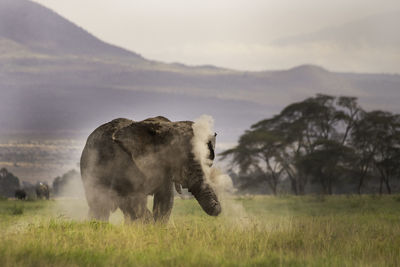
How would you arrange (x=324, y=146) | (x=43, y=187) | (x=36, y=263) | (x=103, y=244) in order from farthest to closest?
(x=324, y=146) < (x=43, y=187) < (x=103, y=244) < (x=36, y=263)

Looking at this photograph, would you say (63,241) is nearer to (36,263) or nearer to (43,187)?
(36,263)

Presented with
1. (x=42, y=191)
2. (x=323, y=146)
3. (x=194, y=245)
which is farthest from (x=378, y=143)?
(x=194, y=245)

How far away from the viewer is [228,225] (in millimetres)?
10766

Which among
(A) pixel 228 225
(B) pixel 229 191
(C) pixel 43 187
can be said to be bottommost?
(C) pixel 43 187

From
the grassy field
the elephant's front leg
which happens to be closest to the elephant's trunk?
the grassy field

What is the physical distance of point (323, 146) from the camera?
55.8m

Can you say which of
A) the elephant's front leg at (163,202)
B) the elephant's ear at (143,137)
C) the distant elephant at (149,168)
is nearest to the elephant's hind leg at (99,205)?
the distant elephant at (149,168)

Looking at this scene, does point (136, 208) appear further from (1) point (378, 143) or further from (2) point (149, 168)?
(1) point (378, 143)

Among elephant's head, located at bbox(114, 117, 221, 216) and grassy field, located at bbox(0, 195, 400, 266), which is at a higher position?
elephant's head, located at bbox(114, 117, 221, 216)

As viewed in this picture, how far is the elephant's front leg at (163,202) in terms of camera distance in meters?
10.2

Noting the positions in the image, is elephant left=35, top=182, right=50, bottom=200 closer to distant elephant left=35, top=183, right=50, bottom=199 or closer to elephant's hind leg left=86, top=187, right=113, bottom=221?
distant elephant left=35, top=183, right=50, bottom=199

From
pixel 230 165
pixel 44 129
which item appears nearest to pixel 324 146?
pixel 230 165

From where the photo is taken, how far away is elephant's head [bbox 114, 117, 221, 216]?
957 cm

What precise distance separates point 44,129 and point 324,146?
453ft
